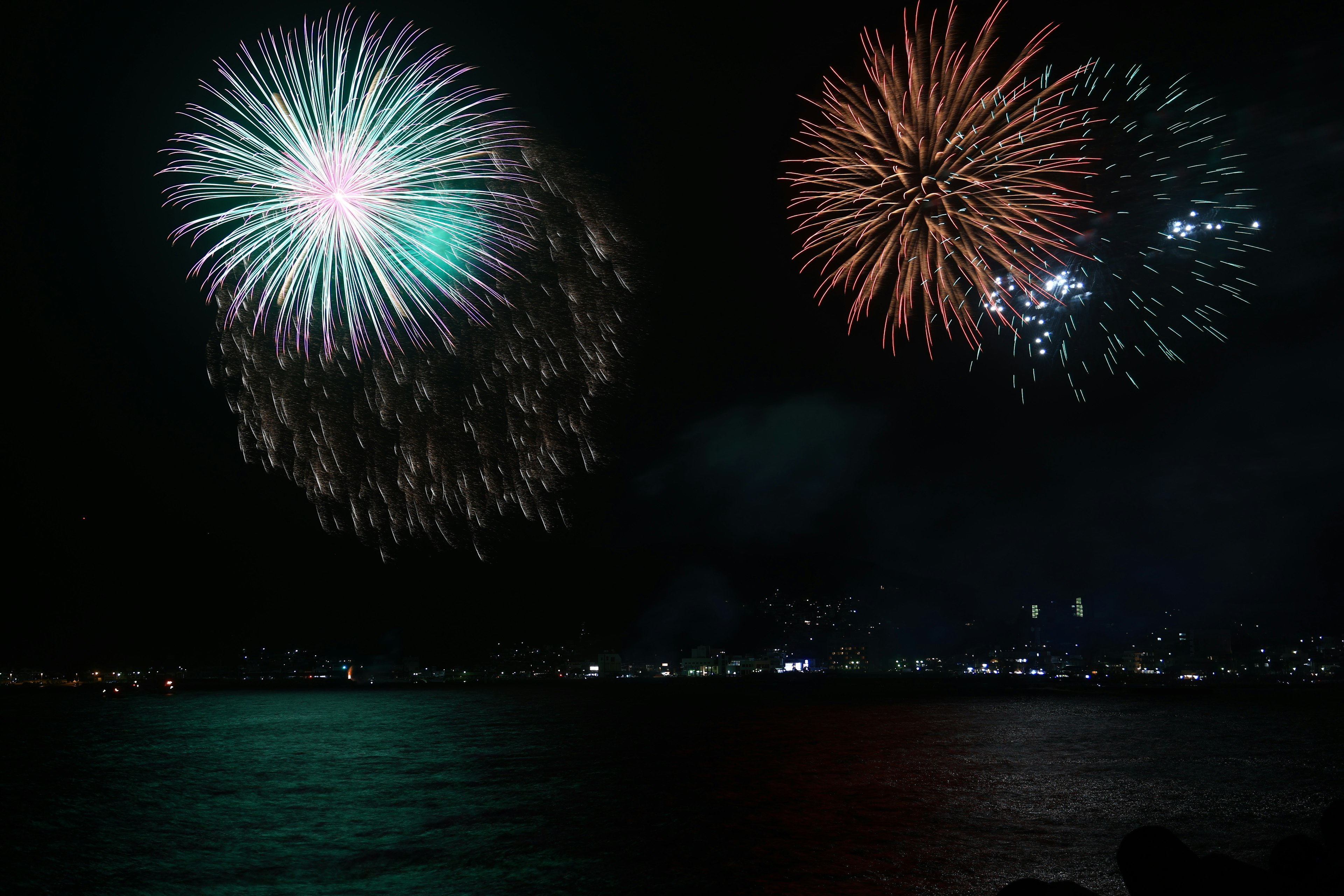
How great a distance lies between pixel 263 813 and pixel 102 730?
43.2 metres

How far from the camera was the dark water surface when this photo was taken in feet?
39.7

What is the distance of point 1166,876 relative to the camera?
19.3 feet

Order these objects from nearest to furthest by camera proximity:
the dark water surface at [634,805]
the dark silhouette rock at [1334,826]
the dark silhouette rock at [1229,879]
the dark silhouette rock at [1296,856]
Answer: the dark silhouette rock at [1229,879]
the dark silhouette rock at [1296,856]
the dark silhouette rock at [1334,826]
the dark water surface at [634,805]

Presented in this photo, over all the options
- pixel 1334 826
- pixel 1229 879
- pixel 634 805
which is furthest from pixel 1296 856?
pixel 634 805

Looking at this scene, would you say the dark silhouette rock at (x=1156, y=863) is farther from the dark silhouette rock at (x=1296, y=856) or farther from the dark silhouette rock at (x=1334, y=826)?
the dark silhouette rock at (x=1334, y=826)

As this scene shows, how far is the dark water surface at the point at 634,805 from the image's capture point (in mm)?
12109

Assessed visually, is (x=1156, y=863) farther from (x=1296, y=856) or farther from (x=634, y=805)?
(x=634, y=805)

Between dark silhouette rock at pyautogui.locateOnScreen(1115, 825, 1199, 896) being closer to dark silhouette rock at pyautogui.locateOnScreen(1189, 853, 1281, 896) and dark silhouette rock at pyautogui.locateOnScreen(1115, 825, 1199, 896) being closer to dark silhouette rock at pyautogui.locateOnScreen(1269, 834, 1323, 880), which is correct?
dark silhouette rock at pyautogui.locateOnScreen(1189, 853, 1281, 896)

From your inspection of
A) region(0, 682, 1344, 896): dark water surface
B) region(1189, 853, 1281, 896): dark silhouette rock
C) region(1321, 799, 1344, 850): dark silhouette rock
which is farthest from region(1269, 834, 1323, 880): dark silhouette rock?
region(0, 682, 1344, 896): dark water surface

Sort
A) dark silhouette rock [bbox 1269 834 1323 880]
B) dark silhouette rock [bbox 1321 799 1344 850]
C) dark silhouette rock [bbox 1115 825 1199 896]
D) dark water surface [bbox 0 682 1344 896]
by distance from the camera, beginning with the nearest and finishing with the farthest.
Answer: dark silhouette rock [bbox 1115 825 1199 896], dark silhouette rock [bbox 1269 834 1323 880], dark silhouette rock [bbox 1321 799 1344 850], dark water surface [bbox 0 682 1344 896]

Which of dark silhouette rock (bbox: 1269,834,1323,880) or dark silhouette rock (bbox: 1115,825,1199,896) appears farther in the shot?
dark silhouette rock (bbox: 1269,834,1323,880)

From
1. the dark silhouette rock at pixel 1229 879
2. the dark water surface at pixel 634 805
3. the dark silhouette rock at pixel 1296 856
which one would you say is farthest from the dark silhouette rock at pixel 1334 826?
the dark water surface at pixel 634 805

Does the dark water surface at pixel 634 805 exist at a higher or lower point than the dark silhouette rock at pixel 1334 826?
lower

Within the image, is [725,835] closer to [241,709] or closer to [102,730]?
[102,730]
